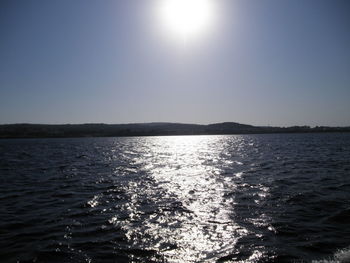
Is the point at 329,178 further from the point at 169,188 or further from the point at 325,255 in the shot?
the point at 325,255

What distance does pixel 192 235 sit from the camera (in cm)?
1251

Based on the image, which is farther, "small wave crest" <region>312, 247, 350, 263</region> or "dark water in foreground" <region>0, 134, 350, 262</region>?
"dark water in foreground" <region>0, 134, 350, 262</region>

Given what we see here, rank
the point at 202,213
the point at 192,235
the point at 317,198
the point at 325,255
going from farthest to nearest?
the point at 317,198 < the point at 202,213 < the point at 192,235 < the point at 325,255

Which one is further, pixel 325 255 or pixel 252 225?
pixel 252 225

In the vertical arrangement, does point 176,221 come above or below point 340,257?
below

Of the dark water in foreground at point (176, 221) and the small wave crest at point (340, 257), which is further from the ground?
the small wave crest at point (340, 257)

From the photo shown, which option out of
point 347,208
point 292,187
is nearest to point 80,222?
point 347,208

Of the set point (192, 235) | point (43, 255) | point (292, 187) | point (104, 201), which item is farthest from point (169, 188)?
point (43, 255)

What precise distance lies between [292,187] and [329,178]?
5.92 metres

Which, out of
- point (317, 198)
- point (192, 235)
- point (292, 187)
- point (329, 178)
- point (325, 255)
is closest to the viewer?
point (325, 255)

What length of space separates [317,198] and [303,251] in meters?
9.58

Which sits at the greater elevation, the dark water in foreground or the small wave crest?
the small wave crest

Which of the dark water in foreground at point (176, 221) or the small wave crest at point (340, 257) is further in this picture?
the dark water in foreground at point (176, 221)

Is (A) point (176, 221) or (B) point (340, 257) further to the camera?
(A) point (176, 221)
